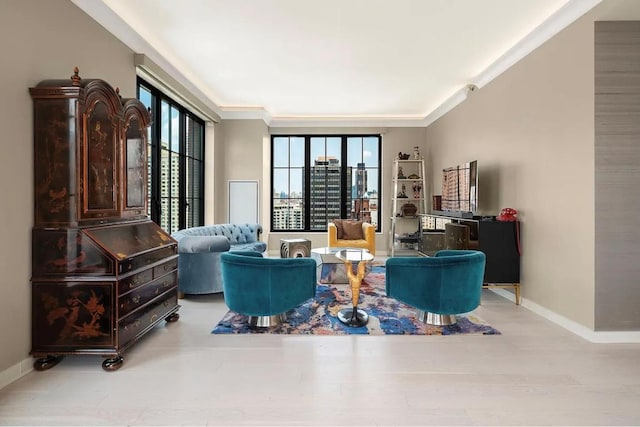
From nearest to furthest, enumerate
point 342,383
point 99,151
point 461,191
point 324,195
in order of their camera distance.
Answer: point 342,383 → point 99,151 → point 461,191 → point 324,195

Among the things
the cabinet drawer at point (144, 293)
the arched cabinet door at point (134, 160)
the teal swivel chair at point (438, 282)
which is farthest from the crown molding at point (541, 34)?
the cabinet drawer at point (144, 293)

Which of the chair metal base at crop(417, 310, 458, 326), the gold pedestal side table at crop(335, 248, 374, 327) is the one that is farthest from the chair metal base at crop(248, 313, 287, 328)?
the chair metal base at crop(417, 310, 458, 326)

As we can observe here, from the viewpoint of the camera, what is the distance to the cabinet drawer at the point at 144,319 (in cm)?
259

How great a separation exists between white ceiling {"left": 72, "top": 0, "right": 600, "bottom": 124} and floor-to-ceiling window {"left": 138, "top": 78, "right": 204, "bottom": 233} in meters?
0.46

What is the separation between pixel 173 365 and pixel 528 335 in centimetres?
304

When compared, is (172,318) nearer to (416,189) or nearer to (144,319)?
(144,319)

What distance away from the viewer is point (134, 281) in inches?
109

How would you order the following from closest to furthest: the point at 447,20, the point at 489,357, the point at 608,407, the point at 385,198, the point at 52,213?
the point at 608,407
the point at 52,213
the point at 489,357
the point at 447,20
the point at 385,198

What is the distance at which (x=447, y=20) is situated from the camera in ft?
11.8

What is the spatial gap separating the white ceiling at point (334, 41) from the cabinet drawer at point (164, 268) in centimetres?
233

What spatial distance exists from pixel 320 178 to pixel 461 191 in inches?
142

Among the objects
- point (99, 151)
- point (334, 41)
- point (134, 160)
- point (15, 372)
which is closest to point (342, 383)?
point (15, 372)

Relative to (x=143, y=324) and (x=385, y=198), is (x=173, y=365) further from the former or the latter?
(x=385, y=198)

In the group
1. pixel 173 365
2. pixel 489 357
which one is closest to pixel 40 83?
pixel 173 365
